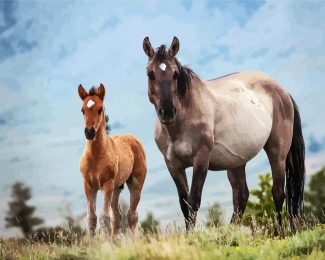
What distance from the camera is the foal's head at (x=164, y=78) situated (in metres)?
8.26

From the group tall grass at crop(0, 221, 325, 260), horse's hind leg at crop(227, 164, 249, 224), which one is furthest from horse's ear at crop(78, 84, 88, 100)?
horse's hind leg at crop(227, 164, 249, 224)

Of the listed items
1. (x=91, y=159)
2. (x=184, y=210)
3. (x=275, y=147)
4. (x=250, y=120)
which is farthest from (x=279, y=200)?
(x=91, y=159)

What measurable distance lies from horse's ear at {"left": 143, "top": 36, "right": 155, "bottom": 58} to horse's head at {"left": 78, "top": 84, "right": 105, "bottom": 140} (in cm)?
110

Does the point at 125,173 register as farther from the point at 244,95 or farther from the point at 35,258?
the point at 35,258

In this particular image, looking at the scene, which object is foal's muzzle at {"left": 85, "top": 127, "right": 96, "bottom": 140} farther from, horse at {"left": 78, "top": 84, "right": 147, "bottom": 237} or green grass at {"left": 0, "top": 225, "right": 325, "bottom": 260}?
green grass at {"left": 0, "top": 225, "right": 325, "bottom": 260}

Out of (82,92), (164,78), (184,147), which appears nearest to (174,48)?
(164,78)

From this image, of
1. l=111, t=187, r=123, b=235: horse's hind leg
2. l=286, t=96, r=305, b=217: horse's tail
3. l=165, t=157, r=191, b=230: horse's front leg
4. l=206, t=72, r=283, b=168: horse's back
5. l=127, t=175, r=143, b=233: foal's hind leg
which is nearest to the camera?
l=165, t=157, r=191, b=230: horse's front leg

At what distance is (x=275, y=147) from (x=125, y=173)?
2552 millimetres

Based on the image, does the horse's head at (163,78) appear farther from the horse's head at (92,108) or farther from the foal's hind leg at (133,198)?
the foal's hind leg at (133,198)

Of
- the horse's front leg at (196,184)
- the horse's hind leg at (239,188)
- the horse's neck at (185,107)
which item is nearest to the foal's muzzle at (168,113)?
the horse's neck at (185,107)

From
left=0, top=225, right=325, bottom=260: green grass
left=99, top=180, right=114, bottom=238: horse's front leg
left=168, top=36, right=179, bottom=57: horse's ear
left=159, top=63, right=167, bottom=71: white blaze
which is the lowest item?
left=0, top=225, right=325, bottom=260: green grass

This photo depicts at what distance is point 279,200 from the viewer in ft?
35.0

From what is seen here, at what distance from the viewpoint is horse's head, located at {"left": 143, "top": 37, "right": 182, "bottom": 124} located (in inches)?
325

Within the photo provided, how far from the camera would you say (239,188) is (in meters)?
10.5
